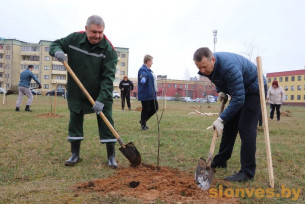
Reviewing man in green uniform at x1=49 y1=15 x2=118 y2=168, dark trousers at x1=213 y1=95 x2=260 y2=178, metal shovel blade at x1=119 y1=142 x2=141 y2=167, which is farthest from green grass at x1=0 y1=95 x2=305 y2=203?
man in green uniform at x1=49 y1=15 x2=118 y2=168

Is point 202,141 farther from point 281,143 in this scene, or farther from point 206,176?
point 206,176

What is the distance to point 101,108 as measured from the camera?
4.08 metres

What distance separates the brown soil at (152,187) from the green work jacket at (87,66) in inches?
47.8

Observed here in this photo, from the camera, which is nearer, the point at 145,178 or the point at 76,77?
the point at 145,178

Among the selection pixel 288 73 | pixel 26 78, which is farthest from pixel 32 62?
pixel 26 78

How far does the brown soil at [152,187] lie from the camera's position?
296cm

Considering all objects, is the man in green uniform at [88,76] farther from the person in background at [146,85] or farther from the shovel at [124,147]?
the person in background at [146,85]

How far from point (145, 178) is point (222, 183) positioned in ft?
3.11

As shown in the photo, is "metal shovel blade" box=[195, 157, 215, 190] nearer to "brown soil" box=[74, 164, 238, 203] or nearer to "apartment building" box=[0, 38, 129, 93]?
"brown soil" box=[74, 164, 238, 203]

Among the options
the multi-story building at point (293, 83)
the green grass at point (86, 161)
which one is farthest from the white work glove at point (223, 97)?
the multi-story building at point (293, 83)

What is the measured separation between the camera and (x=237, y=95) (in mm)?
3385

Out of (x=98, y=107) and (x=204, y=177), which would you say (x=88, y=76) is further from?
(x=204, y=177)

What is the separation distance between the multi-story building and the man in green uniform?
73298 millimetres

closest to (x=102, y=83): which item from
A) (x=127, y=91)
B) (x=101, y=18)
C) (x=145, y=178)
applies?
(x=101, y=18)
